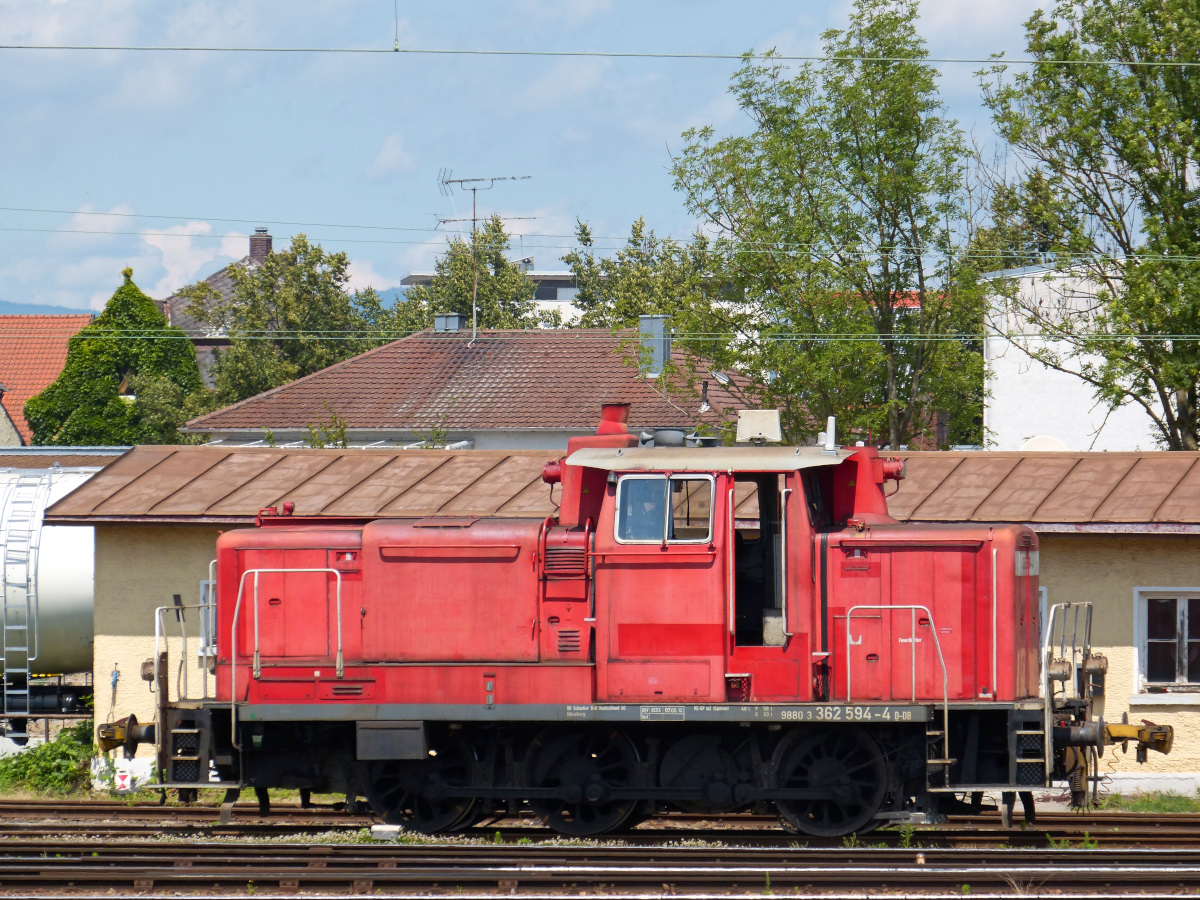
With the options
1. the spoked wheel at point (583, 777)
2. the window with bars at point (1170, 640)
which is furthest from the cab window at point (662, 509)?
the window with bars at point (1170, 640)

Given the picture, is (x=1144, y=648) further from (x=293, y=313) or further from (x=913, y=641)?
(x=293, y=313)

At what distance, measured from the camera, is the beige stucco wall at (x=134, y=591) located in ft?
52.2

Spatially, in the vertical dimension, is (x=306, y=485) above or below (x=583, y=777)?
above

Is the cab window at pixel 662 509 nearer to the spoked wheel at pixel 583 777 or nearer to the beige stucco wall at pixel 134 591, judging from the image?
the spoked wheel at pixel 583 777

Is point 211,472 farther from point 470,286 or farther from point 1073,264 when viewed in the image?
point 470,286

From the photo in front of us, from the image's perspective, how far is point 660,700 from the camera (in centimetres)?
1047

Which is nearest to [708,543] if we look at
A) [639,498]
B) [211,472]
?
[639,498]

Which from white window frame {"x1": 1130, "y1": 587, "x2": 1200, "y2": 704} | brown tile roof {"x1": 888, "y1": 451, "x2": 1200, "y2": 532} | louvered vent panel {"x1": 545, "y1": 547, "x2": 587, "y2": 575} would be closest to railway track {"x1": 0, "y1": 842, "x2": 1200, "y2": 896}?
louvered vent panel {"x1": 545, "y1": 547, "x2": 587, "y2": 575}

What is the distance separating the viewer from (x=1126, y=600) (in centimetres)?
1492

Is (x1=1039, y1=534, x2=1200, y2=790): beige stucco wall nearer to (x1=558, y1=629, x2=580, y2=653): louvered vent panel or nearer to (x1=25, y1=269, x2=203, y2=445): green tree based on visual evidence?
(x1=558, y1=629, x2=580, y2=653): louvered vent panel

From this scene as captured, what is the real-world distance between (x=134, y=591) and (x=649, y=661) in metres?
8.22

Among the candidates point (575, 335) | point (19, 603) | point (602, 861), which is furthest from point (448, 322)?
point (602, 861)

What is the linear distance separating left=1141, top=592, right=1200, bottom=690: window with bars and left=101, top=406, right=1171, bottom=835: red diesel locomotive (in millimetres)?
4112

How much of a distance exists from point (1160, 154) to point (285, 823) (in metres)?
17.6
